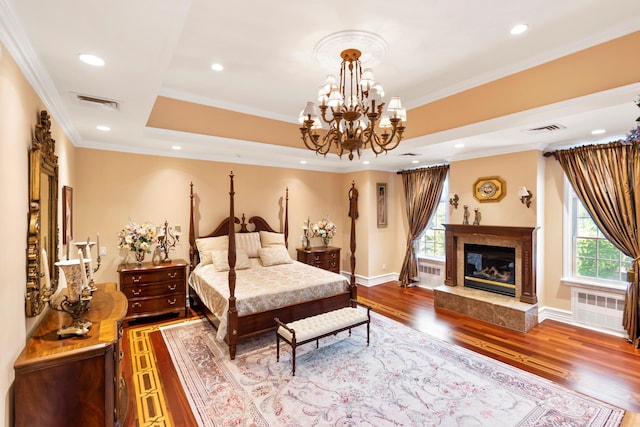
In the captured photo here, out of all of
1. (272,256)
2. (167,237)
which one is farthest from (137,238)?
(272,256)

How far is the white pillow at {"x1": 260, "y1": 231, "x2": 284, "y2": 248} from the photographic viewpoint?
5.30 m

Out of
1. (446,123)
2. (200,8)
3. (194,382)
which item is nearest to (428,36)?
(446,123)

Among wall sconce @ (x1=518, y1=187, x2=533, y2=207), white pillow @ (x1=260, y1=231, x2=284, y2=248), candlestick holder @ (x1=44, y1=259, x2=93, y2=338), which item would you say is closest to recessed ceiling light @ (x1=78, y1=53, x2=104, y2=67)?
candlestick holder @ (x1=44, y1=259, x2=93, y2=338)

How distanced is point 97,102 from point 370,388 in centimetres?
347

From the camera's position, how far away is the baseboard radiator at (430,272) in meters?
5.79

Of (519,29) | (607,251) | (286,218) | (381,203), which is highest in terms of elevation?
(519,29)

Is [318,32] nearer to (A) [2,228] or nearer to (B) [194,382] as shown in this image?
Result: (A) [2,228]

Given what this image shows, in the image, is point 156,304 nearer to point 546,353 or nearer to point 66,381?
point 66,381

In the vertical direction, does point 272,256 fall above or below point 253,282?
above

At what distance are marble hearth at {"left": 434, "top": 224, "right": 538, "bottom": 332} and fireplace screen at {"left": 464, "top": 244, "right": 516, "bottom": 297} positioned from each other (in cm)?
10

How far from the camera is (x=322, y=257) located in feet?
19.3

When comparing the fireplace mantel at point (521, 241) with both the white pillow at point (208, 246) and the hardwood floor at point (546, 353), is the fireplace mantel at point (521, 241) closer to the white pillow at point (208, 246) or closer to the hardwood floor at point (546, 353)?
the hardwood floor at point (546, 353)

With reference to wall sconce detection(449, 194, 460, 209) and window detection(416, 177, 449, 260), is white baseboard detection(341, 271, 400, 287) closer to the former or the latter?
window detection(416, 177, 449, 260)

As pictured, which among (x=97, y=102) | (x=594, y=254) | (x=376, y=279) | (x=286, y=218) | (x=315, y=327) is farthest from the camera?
(x=376, y=279)
